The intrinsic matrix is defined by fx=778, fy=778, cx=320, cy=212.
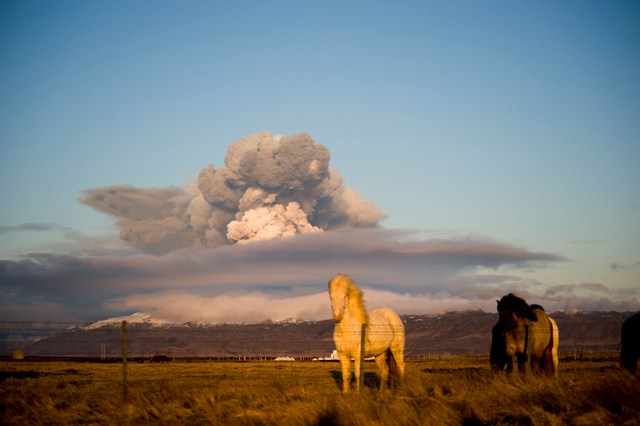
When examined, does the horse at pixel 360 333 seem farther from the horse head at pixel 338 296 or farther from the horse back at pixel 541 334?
the horse back at pixel 541 334

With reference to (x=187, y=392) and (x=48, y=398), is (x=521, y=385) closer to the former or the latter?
(x=187, y=392)

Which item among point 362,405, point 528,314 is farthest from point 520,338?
point 362,405

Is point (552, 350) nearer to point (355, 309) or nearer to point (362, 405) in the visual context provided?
point (355, 309)

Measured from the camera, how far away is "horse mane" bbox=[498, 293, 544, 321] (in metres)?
24.1

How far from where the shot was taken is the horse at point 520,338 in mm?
23719

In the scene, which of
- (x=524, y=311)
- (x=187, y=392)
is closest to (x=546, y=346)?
(x=524, y=311)

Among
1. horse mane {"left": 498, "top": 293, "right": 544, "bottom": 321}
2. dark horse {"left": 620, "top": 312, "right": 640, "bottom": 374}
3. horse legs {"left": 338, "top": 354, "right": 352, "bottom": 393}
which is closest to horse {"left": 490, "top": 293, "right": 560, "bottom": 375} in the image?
horse mane {"left": 498, "top": 293, "right": 544, "bottom": 321}

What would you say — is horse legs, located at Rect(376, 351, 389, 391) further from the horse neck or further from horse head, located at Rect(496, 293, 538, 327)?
horse head, located at Rect(496, 293, 538, 327)

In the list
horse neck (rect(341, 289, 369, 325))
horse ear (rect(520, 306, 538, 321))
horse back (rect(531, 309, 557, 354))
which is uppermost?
horse neck (rect(341, 289, 369, 325))

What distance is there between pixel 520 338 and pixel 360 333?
17.7 feet

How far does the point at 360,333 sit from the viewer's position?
21891mm

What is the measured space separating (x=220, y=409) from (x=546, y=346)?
39.4ft

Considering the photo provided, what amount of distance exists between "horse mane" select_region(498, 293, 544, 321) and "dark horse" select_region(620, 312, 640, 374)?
2.86m

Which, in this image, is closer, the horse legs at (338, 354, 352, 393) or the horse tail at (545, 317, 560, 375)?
the horse legs at (338, 354, 352, 393)
